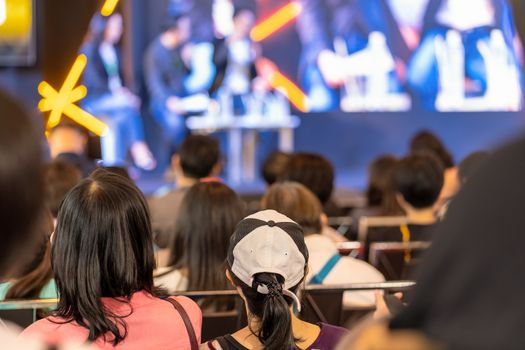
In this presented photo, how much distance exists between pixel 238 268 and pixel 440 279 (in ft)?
3.91

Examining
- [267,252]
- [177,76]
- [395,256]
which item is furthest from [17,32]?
[267,252]

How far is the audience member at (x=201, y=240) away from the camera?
2838 mm

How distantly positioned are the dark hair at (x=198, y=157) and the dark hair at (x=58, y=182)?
3.11ft

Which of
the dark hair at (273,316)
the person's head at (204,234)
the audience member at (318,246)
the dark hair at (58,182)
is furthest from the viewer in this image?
the dark hair at (58,182)

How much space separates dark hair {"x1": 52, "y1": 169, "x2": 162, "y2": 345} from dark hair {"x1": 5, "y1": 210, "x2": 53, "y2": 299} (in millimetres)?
802

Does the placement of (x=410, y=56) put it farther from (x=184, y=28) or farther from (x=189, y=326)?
(x=189, y=326)

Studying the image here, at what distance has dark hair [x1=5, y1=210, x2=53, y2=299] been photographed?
2615 mm

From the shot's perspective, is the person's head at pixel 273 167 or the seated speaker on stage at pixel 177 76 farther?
the seated speaker on stage at pixel 177 76

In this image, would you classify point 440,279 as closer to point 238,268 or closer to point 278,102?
point 238,268

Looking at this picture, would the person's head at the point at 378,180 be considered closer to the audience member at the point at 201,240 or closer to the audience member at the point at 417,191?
the audience member at the point at 417,191

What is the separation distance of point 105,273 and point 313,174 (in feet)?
8.08

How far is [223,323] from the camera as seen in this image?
8.23ft

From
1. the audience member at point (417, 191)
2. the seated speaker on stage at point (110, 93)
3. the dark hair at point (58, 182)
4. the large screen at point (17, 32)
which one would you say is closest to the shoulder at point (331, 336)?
the dark hair at point (58, 182)

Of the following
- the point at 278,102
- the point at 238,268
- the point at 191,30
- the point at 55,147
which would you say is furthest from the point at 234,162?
the point at 238,268
